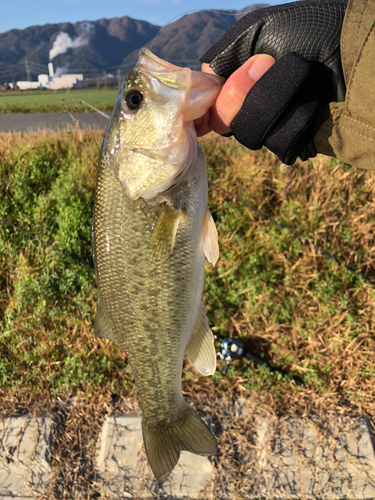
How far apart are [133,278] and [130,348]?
0.40 meters

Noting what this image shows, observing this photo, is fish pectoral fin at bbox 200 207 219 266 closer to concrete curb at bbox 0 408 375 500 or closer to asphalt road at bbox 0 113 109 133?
concrete curb at bbox 0 408 375 500

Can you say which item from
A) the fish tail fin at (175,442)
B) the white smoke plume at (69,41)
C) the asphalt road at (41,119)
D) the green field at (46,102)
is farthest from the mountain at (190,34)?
the white smoke plume at (69,41)

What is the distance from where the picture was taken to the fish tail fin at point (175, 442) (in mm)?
1843

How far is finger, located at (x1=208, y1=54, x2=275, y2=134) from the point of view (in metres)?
1.54

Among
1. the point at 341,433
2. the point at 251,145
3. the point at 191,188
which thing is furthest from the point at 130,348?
the point at 341,433

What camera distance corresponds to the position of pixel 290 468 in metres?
2.60

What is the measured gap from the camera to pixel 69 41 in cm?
4928

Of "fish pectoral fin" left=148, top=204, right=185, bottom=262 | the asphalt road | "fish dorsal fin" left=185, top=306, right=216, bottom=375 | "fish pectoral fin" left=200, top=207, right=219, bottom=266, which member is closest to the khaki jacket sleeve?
"fish pectoral fin" left=200, top=207, right=219, bottom=266

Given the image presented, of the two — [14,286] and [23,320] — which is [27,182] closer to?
[14,286]

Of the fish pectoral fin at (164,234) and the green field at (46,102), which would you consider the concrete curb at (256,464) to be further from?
the green field at (46,102)

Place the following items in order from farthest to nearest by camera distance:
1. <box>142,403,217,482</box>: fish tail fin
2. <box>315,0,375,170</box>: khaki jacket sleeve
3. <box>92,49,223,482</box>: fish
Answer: <box>142,403,217,482</box>: fish tail fin
<box>92,49,223,482</box>: fish
<box>315,0,375,170</box>: khaki jacket sleeve

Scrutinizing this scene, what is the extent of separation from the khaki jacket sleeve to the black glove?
0.07 m

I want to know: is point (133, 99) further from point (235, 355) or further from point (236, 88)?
point (235, 355)

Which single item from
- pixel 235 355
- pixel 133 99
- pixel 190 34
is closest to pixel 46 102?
pixel 190 34
